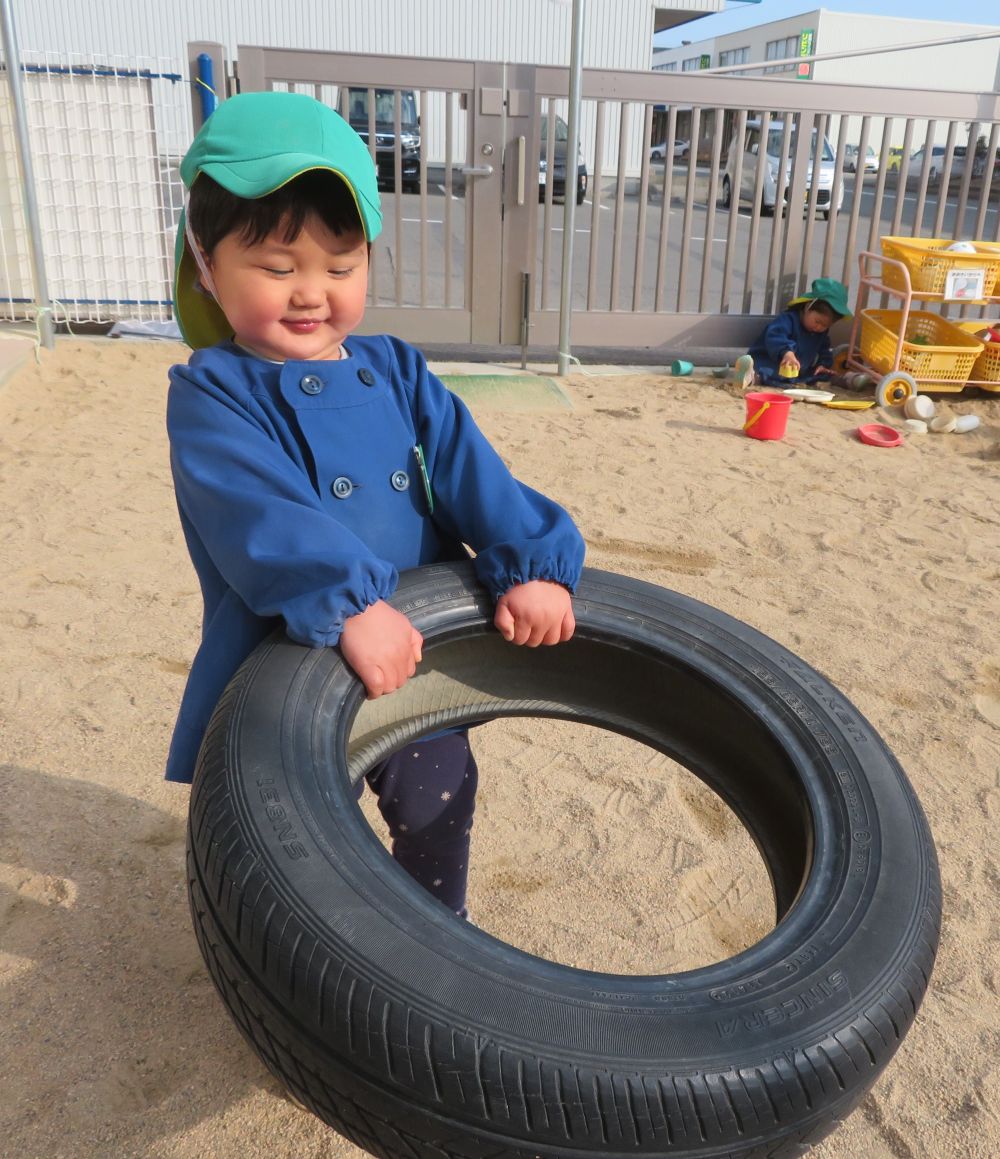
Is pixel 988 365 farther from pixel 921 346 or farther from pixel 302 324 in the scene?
pixel 302 324

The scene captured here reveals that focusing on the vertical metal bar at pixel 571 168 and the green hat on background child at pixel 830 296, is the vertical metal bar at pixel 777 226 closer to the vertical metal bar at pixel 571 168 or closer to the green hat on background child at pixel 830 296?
the green hat on background child at pixel 830 296

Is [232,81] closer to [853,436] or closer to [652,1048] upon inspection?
[853,436]

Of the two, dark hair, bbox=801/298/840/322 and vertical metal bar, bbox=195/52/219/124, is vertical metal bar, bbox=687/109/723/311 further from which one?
vertical metal bar, bbox=195/52/219/124

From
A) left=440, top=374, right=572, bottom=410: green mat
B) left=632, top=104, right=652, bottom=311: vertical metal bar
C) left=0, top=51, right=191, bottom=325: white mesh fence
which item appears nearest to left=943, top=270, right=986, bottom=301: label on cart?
left=632, top=104, right=652, bottom=311: vertical metal bar

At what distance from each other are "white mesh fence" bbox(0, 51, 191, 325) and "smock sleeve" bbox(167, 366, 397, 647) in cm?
656

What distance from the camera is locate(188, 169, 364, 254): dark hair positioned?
4.91ft

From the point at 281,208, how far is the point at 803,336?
6.48 metres

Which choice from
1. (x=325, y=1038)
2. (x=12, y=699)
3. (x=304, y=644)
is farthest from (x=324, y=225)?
(x=12, y=699)

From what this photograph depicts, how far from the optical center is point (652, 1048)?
3.62 ft

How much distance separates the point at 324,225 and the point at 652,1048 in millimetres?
1221

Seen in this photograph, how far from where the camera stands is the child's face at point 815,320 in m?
7.19

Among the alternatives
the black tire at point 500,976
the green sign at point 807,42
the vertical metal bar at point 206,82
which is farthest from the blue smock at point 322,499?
the green sign at point 807,42

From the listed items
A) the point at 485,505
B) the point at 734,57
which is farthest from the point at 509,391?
the point at 734,57

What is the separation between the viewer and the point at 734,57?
52062mm
